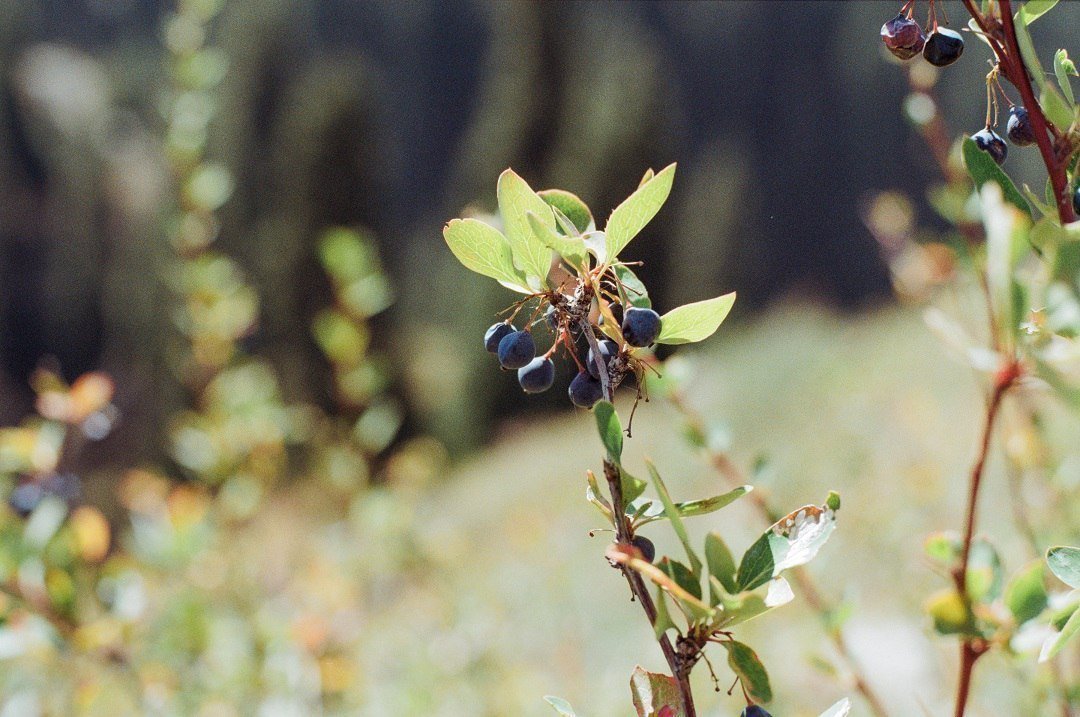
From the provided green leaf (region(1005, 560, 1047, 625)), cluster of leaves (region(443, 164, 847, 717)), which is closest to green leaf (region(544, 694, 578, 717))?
cluster of leaves (region(443, 164, 847, 717))

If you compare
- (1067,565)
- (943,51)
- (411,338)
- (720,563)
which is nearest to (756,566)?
(720,563)

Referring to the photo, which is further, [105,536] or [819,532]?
[105,536]

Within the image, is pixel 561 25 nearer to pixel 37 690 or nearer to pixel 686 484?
pixel 686 484

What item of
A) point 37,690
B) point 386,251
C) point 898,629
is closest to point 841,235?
point 386,251

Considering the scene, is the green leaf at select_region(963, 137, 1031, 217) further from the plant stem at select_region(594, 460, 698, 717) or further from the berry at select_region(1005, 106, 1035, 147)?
the plant stem at select_region(594, 460, 698, 717)

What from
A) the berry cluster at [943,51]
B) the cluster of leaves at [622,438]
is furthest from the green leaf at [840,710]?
the berry cluster at [943,51]
